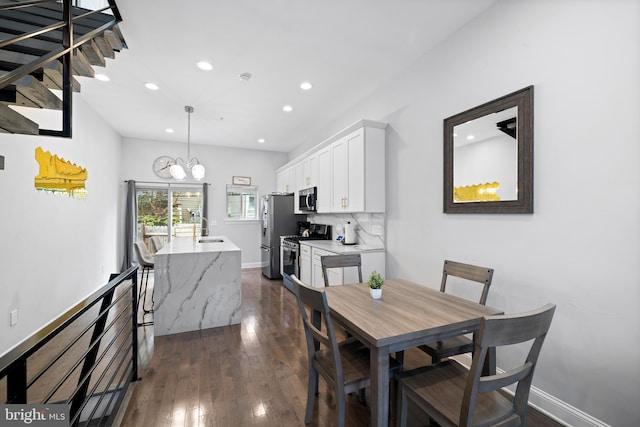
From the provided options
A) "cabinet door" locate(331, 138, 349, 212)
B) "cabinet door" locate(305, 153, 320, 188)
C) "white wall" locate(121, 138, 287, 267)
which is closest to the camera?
"cabinet door" locate(331, 138, 349, 212)

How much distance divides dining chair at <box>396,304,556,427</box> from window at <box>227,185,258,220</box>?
592 cm

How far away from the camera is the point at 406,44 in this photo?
277 centimetres

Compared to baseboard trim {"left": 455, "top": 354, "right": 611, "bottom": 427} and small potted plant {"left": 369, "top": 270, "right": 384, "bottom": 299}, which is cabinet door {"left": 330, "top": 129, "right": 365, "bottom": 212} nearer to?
small potted plant {"left": 369, "top": 270, "right": 384, "bottom": 299}

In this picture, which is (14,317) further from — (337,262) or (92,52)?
(337,262)

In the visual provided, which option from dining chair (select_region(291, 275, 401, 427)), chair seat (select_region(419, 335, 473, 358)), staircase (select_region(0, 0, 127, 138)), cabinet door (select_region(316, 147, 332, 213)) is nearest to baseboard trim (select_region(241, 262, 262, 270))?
cabinet door (select_region(316, 147, 332, 213))

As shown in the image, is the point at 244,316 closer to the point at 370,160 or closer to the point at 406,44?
the point at 370,160

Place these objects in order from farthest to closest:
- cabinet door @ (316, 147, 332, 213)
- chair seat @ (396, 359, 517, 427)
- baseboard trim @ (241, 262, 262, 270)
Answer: baseboard trim @ (241, 262, 262, 270) → cabinet door @ (316, 147, 332, 213) → chair seat @ (396, 359, 517, 427)

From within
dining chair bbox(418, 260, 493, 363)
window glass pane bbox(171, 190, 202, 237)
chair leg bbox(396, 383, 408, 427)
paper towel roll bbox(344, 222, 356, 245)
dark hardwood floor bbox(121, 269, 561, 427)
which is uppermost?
window glass pane bbox(171, 190, 202, 237)

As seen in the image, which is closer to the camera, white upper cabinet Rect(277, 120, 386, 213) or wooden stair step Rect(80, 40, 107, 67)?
wooden stair step Rect(80, 40, 107, 67)

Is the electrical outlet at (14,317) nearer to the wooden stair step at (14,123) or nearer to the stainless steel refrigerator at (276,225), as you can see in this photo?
the wooden stair step at (14,123)

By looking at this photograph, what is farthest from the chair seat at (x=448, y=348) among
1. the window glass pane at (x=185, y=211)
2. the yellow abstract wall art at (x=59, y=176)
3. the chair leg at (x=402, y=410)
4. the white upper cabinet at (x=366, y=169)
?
the window glass pane at (x=185, y=211)

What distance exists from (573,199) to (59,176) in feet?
17.0

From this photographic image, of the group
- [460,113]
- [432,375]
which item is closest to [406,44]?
[460,113]

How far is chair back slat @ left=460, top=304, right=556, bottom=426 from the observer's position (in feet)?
3.53
